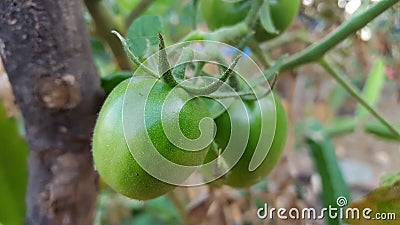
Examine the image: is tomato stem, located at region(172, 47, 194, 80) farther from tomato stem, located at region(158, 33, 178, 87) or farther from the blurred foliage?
Answer: the blurred foliage

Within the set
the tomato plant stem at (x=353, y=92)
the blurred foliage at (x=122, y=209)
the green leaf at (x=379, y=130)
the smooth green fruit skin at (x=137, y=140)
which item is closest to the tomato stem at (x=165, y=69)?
the smooth green fruit skin at (x=137, y=140)

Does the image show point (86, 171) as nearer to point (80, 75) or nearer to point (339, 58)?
point (80, 75)

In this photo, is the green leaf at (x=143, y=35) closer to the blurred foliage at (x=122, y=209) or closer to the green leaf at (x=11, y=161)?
the green leaf at (x=11, y=161)

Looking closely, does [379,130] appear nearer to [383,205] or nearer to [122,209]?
[383,205]

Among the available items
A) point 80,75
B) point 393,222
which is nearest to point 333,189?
point 393,222

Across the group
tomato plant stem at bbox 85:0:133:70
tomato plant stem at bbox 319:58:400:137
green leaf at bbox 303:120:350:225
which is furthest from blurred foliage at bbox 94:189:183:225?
tomato plant stem at bbox 319:58:400:137
